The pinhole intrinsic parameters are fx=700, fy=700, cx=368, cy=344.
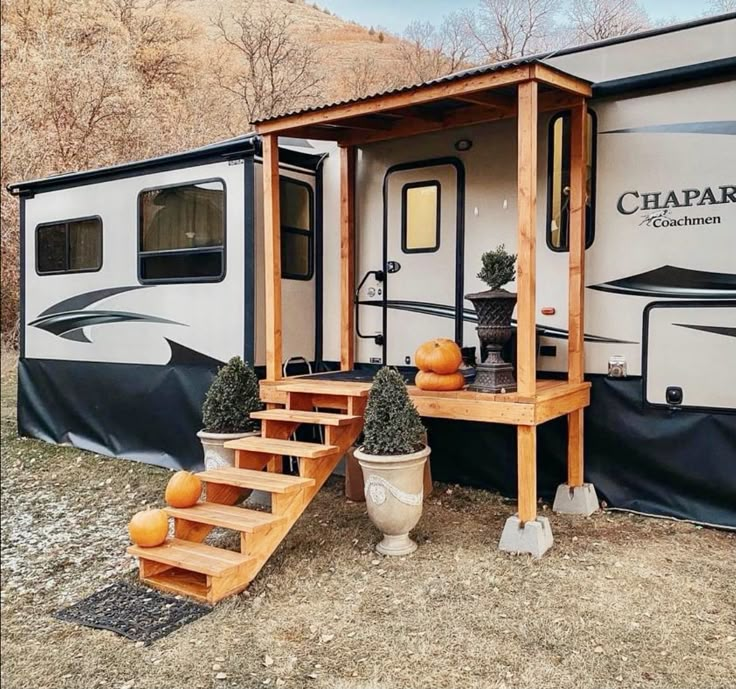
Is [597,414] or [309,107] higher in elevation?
[309,107]

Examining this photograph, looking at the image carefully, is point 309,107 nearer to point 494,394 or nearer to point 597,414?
point 494,394

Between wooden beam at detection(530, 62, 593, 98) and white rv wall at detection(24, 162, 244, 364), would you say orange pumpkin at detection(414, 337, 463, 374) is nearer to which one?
wooden beam at detection(530, 62, 593, 98)

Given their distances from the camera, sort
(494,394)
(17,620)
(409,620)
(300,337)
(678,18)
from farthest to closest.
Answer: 1. (300,337)
2. (678,18)
3. (494,394)
4. (409,620)
5. (17,620)

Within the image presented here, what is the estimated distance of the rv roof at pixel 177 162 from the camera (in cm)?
499

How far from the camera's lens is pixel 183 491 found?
143 inches

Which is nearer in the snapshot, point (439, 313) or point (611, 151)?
point (611, 151)

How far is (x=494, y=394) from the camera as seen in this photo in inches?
148

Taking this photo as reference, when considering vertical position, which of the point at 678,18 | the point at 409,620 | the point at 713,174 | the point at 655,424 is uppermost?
the point at 678,18

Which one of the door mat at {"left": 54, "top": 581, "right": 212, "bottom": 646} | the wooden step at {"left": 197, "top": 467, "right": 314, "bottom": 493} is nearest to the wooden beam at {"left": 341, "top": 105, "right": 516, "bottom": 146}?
the wooden step at {"left": 197, "top": 467, "right": 314, "bottom": 493}

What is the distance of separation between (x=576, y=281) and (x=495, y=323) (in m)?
0.69

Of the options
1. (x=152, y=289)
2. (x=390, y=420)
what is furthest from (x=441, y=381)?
(x=152, y=289)

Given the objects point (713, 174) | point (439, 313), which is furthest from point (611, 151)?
point (439, 313)

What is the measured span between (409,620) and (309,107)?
3070mm

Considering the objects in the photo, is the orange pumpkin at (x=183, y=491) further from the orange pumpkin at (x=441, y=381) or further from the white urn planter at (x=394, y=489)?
the orange pumpkin at (x=441, y=381)
